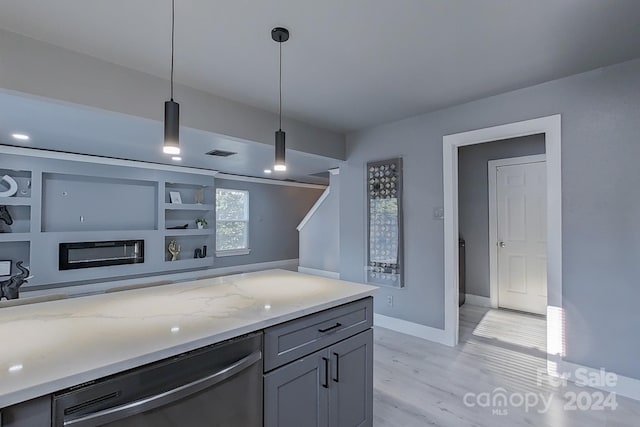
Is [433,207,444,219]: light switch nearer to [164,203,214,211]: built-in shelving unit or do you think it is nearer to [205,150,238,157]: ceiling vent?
[205,150,238,157]: ceiling vent

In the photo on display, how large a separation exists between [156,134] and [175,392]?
323 cm

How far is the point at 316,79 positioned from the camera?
2.71m

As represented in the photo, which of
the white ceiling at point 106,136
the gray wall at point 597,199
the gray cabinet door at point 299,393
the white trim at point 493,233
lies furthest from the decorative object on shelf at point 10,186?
the white trim at point 493,233

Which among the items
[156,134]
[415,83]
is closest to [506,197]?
[415,83]

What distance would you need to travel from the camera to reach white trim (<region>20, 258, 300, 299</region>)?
477cm

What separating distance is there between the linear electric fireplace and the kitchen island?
4031 millimetres

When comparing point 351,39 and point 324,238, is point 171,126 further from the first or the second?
point 324,238

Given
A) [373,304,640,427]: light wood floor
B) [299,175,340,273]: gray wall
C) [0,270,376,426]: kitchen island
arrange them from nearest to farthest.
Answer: [0,270,376,426]: kitchen island < [373,304,640,427]: light wood floor < [299,175,340,273]: gray wall

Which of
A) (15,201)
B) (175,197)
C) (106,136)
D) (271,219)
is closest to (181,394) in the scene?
(106,136)

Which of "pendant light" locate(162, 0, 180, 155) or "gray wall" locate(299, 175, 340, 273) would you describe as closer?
"pendant light" locate(162, 0, 180, 155)

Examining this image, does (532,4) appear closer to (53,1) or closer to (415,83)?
(415,83)

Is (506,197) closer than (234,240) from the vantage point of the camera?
Yes

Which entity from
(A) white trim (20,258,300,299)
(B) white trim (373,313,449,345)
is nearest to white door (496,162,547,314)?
(B) white trim (373,313,449,345)

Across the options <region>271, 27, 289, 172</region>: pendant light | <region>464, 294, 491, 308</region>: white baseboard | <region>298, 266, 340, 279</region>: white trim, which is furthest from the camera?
<region>298, 266, 340, 279</region>: white trim
